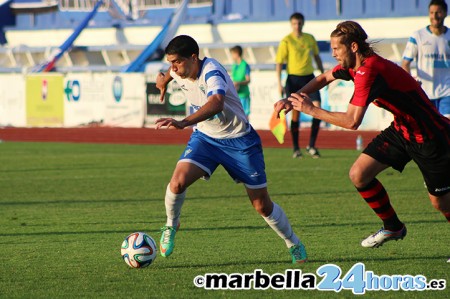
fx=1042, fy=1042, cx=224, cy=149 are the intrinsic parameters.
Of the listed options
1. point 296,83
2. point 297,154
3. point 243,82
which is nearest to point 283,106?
point 296,83

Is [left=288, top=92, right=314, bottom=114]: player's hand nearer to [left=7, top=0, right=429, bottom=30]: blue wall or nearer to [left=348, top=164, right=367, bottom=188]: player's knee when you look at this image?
[left=348, top=164, right=367, bottom=188]: player's knee

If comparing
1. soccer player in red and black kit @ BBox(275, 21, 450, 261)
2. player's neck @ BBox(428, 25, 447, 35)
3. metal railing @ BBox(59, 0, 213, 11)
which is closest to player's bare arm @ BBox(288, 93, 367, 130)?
soccer player in red and black kit @ BBox(275, 21, 450, 261)

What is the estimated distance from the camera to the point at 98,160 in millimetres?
19688

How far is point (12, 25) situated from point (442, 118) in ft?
158

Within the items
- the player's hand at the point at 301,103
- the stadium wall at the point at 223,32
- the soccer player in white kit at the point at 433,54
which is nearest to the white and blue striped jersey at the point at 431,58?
the soccer player in white kit at the point at 433,54

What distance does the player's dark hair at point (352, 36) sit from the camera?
7.48 metres

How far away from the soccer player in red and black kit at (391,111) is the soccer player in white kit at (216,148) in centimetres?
62

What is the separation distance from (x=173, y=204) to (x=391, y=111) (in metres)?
1.89

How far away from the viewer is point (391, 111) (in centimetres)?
786

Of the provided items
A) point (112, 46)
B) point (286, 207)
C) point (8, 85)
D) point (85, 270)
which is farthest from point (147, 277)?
point (112, 46)

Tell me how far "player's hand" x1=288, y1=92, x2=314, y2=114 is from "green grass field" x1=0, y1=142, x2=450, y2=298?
1274 mm

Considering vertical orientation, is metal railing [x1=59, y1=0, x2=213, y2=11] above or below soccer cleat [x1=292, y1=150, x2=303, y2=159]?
below

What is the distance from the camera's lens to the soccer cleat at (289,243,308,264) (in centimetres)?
807

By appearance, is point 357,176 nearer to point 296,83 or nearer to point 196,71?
point 196,71
